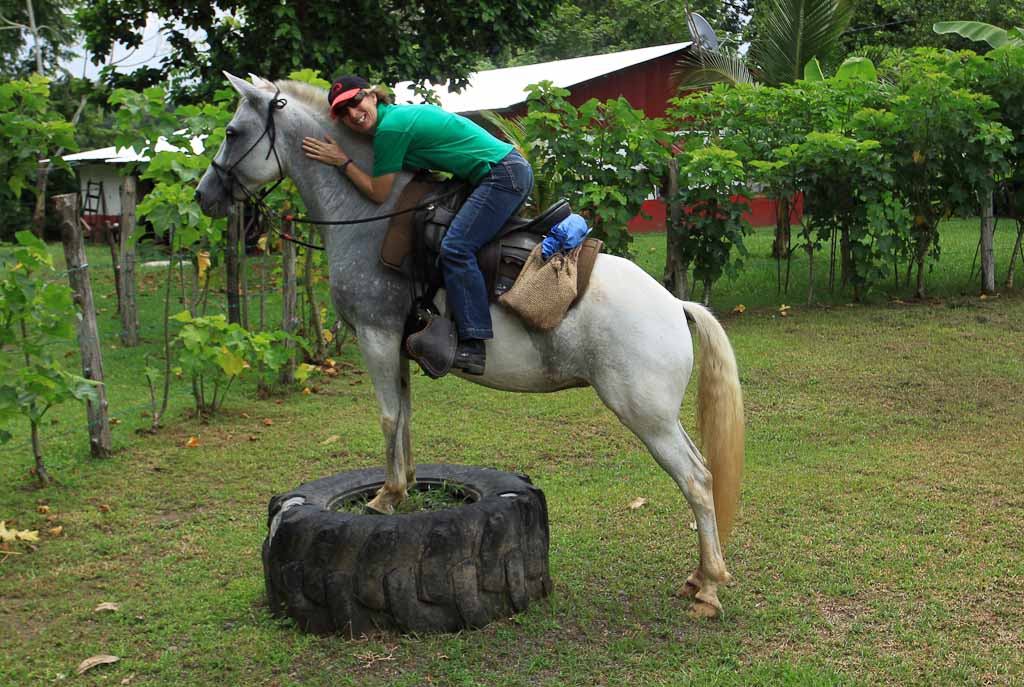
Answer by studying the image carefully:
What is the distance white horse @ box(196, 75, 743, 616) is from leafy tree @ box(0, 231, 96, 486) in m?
1.53

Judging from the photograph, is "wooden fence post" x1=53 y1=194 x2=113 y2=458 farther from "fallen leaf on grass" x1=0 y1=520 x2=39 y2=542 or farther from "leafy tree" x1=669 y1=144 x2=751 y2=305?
"leafy tree" x1=669 y1=144 x2=751 y2=305

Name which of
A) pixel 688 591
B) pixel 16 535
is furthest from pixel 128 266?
pixel 688 591

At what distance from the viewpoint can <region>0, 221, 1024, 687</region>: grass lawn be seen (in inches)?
168

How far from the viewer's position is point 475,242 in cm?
442

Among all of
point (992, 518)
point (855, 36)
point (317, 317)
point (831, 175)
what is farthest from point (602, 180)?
point (855, 36)

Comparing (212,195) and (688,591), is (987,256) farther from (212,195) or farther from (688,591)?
(212,195)

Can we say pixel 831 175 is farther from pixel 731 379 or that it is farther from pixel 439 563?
pixel 439 563

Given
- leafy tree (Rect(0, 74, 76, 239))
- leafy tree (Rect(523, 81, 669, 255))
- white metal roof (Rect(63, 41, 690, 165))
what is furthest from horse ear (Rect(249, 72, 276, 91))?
white metal roof (Rect(63, 41, 690, 165))

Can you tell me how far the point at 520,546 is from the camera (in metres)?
4.63

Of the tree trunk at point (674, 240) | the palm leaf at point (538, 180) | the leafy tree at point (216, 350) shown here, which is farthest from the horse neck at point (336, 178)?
the tree trunk at point (674, 240)

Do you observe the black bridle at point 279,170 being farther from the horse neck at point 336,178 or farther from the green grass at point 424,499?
the green grass at point 424,499

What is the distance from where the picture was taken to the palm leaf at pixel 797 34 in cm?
1490

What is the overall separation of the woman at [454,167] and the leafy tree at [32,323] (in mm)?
2038

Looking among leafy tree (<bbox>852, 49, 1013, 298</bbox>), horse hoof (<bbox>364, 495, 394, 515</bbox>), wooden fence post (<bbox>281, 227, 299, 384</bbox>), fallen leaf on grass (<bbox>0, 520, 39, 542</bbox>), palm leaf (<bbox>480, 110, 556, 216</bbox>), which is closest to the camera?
horse hoof (<bbox>364, 495, 394, 515</bbox>)
